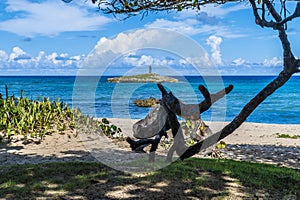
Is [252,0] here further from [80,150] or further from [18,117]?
[18,117]

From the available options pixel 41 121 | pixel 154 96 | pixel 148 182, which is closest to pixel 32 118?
pixel 41 121

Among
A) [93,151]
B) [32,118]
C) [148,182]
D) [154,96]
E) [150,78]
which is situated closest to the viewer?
[148,182]

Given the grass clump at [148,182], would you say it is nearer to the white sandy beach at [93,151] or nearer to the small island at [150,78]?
the white sandy beach at [93,151]

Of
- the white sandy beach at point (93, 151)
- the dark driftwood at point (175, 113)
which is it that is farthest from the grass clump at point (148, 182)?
the white sandy beach at point (93, 151)

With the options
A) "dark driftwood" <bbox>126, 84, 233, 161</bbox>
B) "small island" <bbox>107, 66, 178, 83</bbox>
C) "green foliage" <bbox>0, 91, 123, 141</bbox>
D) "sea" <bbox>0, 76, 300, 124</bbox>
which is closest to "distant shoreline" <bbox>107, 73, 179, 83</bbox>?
"small island" <bbox>107, 66, 178, 83</bbox>

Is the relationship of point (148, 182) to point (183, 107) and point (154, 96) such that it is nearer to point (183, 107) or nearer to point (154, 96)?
point (183, 107)

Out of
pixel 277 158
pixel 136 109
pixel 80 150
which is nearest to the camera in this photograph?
pixel 80 150

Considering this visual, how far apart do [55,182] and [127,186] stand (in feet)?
3.38

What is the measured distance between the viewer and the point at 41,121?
10.7m

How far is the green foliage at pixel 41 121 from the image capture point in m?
10.1

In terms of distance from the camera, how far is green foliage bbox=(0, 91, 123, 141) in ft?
33.1

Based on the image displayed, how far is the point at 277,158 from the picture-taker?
9.24 meters

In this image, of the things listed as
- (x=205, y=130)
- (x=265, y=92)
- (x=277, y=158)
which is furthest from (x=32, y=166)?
(x=277, y=158)

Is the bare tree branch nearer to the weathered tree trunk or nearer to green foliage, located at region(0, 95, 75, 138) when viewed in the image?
the weathered tree trunk
